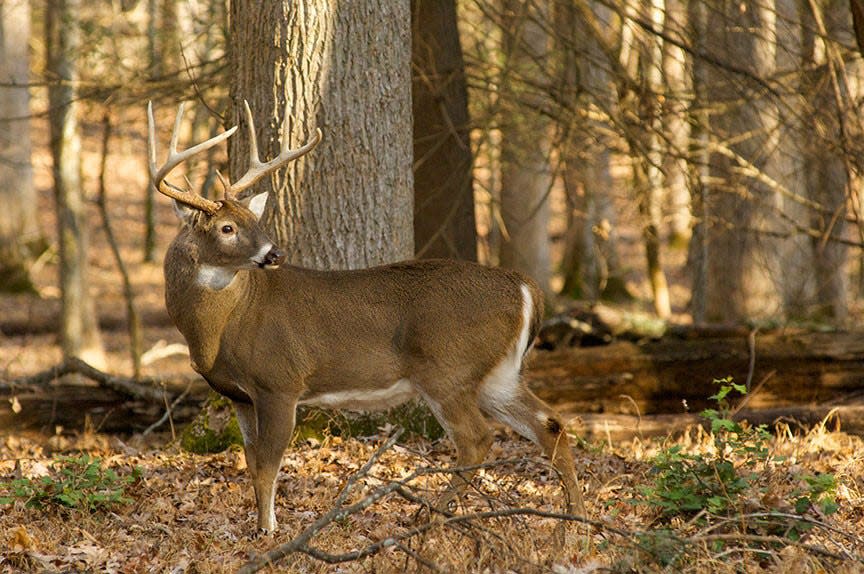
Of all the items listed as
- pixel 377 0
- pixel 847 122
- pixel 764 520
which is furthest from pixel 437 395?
pixel 847 122

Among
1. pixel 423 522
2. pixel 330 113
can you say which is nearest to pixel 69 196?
pixel 330 113

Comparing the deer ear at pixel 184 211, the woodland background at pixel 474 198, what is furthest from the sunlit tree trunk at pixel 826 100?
the deer ear at pixel 184 211

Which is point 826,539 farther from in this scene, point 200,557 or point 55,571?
point 55,571

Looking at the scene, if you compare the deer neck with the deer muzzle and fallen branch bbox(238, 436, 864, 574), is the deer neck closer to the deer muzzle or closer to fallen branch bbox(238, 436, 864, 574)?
the deer muzzle

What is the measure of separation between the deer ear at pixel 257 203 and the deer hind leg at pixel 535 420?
1621 mm

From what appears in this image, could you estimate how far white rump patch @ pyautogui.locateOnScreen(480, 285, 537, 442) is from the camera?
6.38 m

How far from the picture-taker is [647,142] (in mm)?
9961

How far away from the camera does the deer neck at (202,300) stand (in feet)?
20.3

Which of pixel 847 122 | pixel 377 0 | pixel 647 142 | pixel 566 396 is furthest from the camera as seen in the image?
pixel 647 142

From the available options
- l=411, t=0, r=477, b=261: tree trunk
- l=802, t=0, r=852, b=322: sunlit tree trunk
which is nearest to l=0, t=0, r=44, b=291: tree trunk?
l=411, t=0, r=477, b=261: tree trunk

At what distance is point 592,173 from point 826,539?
1282 centimetres

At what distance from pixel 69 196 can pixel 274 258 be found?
888cm

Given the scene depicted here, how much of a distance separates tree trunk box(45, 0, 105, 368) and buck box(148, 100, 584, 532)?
7386 mm

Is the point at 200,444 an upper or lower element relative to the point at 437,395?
lower
